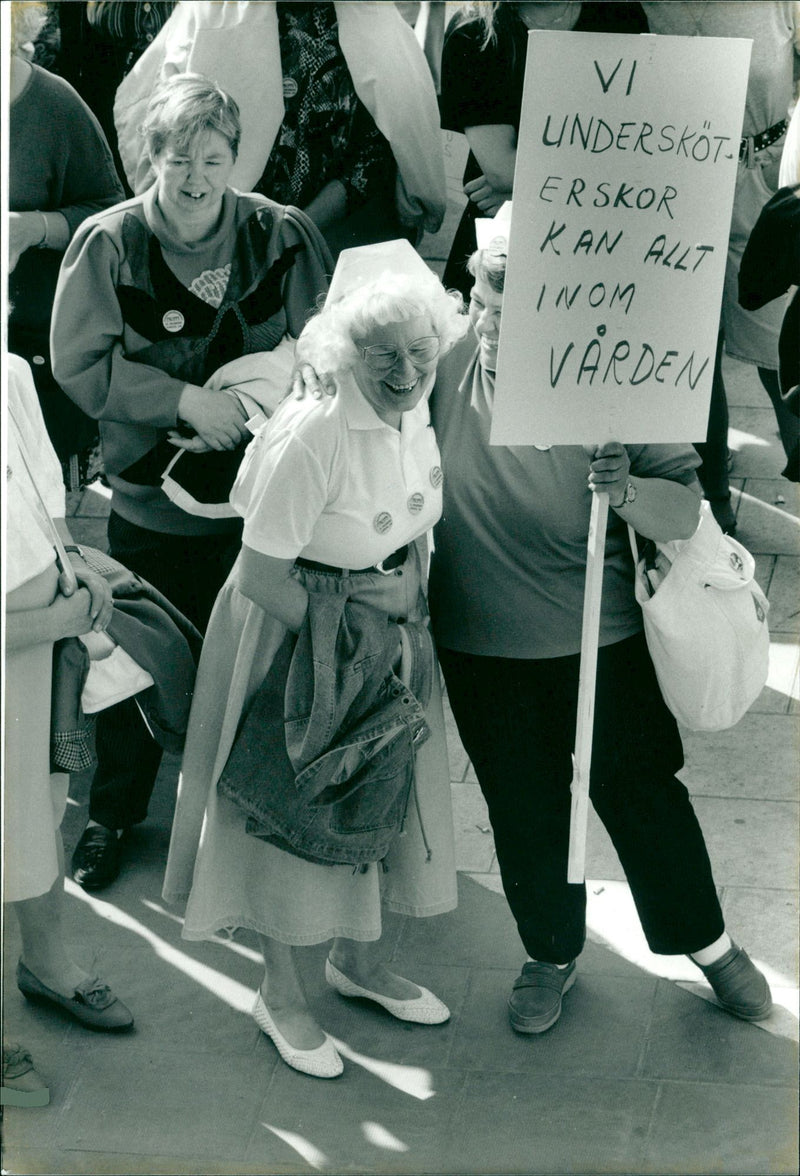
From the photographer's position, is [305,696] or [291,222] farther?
[291,222]

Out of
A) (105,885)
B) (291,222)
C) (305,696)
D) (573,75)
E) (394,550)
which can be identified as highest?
(573,75)

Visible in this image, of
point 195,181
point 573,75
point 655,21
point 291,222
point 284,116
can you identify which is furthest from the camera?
point 655,21

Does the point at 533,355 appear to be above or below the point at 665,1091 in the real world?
above

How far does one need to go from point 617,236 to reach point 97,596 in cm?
126

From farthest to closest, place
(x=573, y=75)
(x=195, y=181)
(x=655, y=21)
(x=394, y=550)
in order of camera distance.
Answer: (x=655, y=21), (x=195, y=181), (x=394, y=550), (x=573, y=75)

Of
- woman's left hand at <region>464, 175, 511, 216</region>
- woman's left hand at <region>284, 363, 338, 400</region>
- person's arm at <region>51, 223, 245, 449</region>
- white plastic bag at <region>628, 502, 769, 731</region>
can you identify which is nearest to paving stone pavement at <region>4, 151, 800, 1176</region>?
white plastic bag at <region>628, 502, 769, 731</region>

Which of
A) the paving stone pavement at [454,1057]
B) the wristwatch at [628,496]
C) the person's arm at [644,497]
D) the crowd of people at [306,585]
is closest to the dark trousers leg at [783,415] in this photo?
the crowd of people at [306,585]

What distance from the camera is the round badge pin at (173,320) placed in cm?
392

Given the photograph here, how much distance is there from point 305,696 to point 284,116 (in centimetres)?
198

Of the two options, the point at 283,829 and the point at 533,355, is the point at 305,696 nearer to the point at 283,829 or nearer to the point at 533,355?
the point at 283,829

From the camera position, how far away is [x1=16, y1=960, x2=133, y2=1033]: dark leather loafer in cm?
376

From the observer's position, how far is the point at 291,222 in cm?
402

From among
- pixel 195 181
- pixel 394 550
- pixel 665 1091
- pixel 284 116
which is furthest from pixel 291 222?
pixel 665 1091

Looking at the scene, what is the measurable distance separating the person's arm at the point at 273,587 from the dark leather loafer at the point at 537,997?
3.37ft
